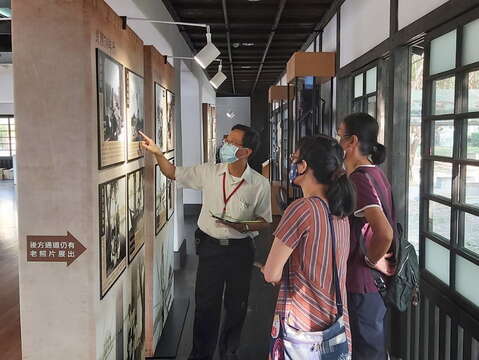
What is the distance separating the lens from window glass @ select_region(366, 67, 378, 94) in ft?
14.8

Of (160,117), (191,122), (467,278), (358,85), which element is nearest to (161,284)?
(160,117)

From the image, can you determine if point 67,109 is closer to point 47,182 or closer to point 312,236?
point 47,182

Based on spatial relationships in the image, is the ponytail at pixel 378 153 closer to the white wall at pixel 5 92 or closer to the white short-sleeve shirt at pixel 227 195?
the white short-sleeve shirt at pixel 227 195

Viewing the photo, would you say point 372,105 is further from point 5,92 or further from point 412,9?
point 5,92

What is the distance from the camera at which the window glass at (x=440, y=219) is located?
2820 millimetres

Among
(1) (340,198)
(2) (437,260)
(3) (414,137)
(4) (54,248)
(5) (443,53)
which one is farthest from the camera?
(3) (414,137)

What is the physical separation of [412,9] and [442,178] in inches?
45.9

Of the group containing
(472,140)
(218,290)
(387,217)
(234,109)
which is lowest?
(218,290)

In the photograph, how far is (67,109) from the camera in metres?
2.08

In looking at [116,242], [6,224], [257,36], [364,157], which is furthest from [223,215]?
[6,224]

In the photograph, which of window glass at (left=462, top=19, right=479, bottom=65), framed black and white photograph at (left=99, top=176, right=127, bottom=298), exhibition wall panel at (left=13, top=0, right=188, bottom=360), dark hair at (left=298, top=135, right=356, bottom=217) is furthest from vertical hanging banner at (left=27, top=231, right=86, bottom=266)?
window glass at (left=462, top=19, right=479, bottom=65)

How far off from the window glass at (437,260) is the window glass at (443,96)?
2.61 feet

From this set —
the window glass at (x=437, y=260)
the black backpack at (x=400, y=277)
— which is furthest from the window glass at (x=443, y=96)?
the window glass at (x=437, y=260)

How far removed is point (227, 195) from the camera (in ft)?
10.7
